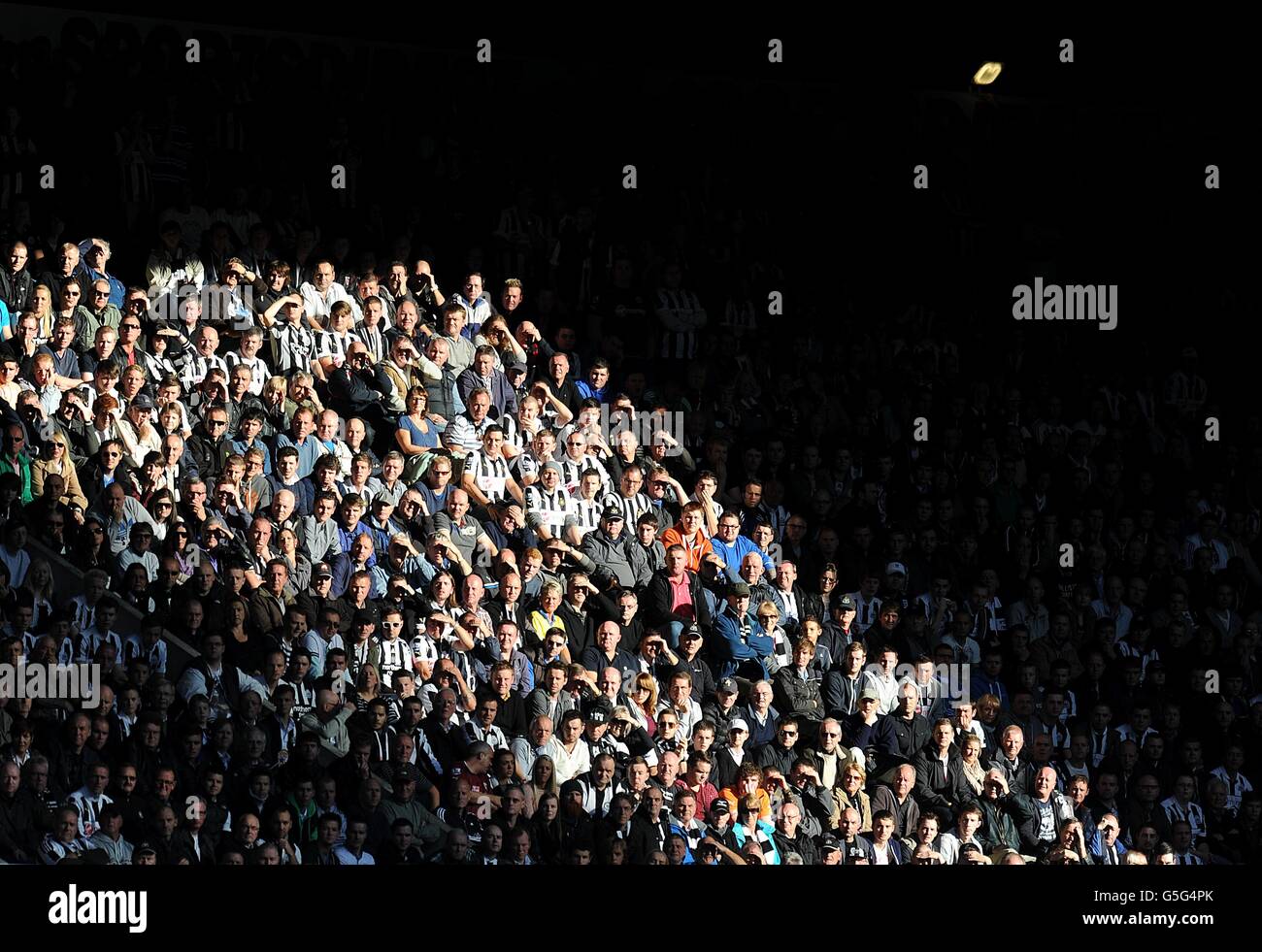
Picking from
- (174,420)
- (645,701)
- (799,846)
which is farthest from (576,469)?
(799,846)

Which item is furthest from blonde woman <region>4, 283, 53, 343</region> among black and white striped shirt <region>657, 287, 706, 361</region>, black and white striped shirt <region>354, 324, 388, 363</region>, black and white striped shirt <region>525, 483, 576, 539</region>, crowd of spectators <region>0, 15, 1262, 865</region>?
black and white striped shirt <region>657, 287, 706, 361</region>

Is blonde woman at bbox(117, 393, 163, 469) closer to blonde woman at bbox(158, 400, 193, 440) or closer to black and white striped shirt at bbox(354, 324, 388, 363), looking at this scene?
blonde woman at bbox(158, 400, 193, 440)

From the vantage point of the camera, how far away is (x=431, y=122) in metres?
14.3

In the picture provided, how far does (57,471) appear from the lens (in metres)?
10.8

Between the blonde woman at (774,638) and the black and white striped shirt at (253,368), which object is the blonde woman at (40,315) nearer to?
the black and white striped shirt at (253,368)

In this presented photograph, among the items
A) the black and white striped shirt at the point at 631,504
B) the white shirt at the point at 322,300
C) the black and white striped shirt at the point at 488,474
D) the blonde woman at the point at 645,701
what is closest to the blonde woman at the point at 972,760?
the blonde woman at the point at 645,701

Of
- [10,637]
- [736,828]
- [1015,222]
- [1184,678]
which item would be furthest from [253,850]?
[1015,222]

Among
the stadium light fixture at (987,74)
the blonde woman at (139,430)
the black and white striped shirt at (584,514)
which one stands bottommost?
the black and white striped shirt at (584,514)

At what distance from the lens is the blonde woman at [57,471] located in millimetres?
10773

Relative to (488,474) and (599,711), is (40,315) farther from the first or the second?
(599,711)

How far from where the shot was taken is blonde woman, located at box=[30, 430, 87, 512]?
1077cm

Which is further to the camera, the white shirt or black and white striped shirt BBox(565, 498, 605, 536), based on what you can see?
the white shirt

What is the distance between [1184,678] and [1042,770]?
1.52 metres

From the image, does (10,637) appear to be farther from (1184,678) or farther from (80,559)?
(1184,678)
